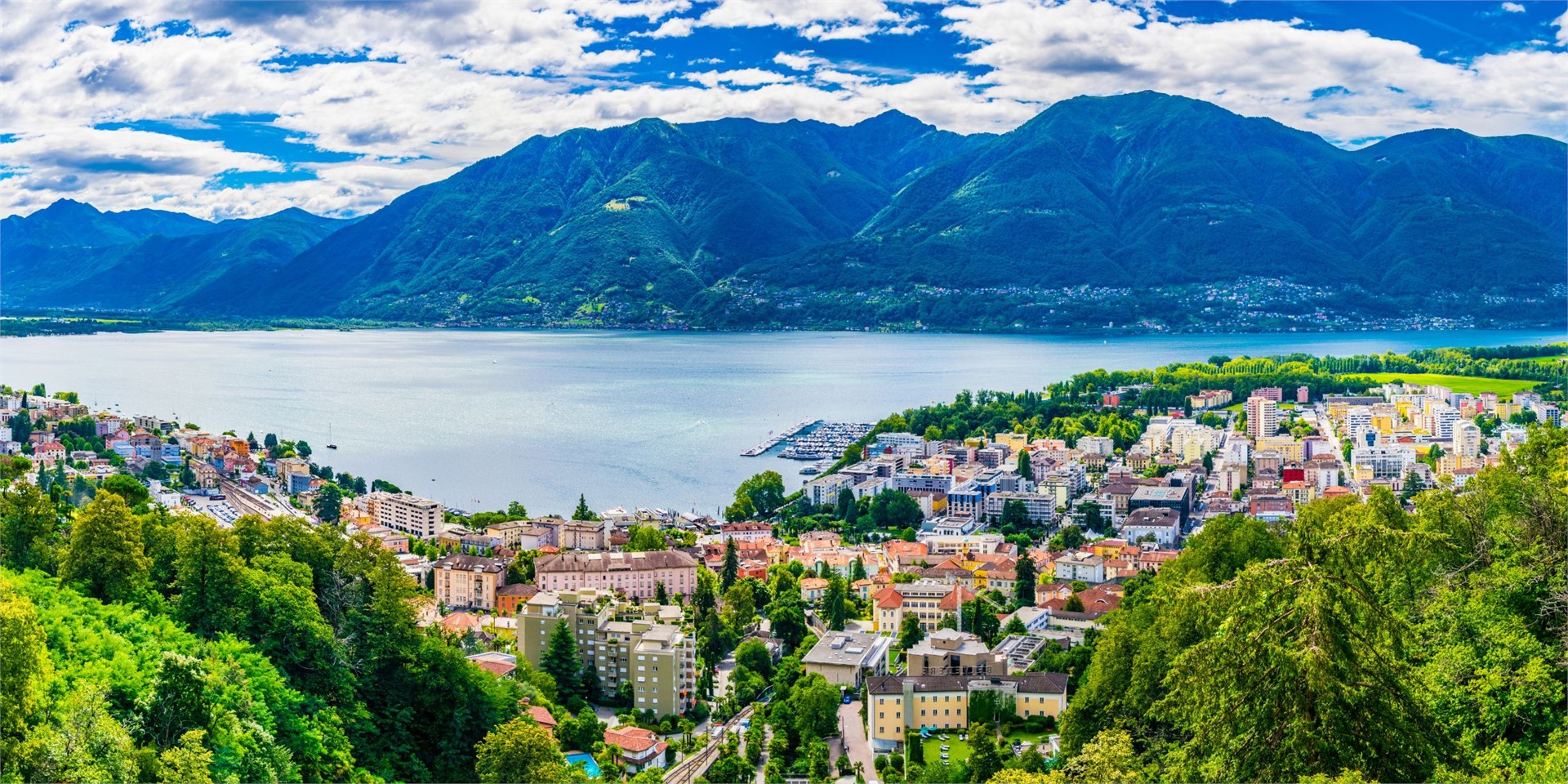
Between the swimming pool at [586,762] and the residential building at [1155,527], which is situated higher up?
the residential building at [1155,527]

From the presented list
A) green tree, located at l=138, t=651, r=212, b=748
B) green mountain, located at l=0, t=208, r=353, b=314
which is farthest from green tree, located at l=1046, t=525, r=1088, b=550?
green mountain, located at l=0, t=208, r=353, b=314

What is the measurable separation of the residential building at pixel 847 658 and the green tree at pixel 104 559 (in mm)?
5838

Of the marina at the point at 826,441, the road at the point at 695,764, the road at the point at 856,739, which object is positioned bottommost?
the road at the point at 856,739

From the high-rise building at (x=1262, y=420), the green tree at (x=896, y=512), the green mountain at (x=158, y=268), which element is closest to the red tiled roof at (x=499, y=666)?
the green tree at (x=896, y=512)

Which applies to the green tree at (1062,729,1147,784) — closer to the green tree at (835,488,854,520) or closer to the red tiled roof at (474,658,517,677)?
the red tiled roof at (474,658,517,677)

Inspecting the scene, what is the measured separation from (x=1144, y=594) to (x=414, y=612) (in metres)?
6.66

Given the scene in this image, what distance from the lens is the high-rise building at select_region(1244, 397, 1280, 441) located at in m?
31.8

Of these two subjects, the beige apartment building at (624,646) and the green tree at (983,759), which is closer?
the green tree at (983,759)

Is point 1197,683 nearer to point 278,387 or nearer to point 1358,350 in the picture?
point 278,387

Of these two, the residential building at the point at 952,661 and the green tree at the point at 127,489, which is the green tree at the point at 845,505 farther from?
the green tree at the point at 127,489

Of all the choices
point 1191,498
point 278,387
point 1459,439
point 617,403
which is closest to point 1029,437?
point 1191,498

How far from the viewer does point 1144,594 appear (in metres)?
12.3

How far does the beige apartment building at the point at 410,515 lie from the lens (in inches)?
814

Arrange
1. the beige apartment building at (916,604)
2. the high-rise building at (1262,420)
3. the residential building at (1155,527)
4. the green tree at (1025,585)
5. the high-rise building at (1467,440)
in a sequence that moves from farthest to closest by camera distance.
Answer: the high-rise building at (1262,420) < the high-rise building at (1467,440) < the residential building at (1155,527) < the green tree at (1025,585) < the beige apartment building at (916,604)
